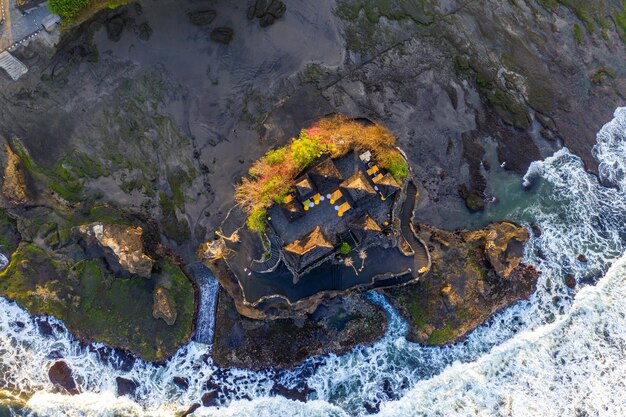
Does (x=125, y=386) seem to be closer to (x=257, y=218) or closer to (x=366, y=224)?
(x=257, y=218)

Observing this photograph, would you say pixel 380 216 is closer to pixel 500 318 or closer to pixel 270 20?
pixel 500 318

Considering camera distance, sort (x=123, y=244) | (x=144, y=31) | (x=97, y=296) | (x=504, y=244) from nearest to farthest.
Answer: (x=123, y=244) < (x=144, y=31) < (x=504, y=244) < (x=97, y=296)

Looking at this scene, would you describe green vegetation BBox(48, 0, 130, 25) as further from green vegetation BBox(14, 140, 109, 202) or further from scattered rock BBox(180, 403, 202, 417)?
scattered rock BBox(180, 403, 202, 417)

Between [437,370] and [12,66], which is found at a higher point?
[12,66]

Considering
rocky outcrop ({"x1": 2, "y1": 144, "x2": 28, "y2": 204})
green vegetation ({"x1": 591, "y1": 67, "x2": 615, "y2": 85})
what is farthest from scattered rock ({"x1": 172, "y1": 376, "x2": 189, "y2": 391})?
green vegetation ({"x1": 591, "y1": 67, "x2": 615, "y2": 85})

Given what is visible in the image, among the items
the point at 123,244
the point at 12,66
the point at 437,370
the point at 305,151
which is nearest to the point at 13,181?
the point at 12,66

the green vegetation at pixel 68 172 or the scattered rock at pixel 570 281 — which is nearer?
the green vegetation at pixel 68 172

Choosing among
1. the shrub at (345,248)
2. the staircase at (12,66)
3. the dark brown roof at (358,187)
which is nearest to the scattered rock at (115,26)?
the staircase at (12,66)

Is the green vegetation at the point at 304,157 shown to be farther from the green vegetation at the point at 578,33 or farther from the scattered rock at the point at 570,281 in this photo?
the green vegetation at the point at 578,33

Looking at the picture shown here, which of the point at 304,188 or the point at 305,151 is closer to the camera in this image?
the point at 304,188
